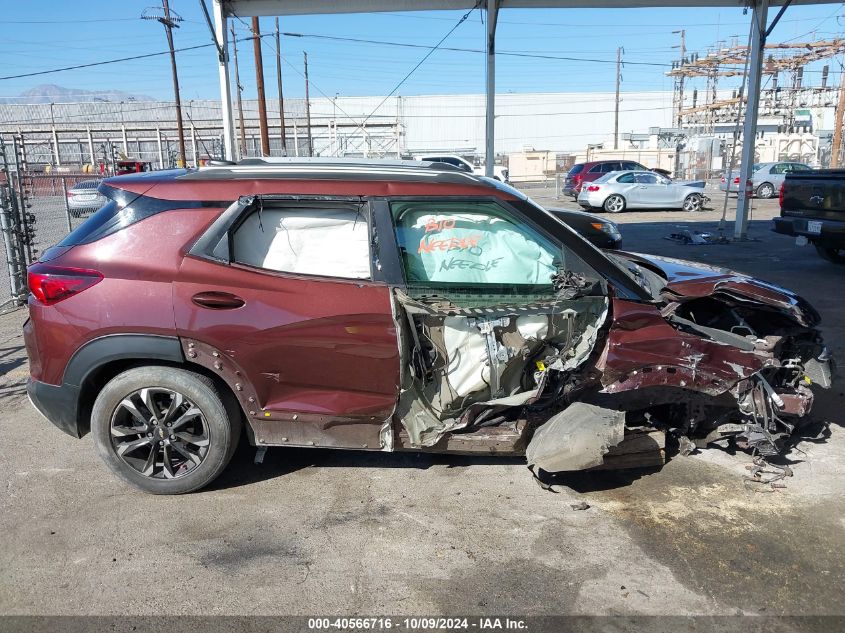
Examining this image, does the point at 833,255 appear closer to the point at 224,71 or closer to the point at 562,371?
the point at 562,371

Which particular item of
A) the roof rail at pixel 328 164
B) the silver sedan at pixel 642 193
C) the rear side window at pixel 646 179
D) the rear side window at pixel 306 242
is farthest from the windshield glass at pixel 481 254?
the rear side window at pixel 646 179

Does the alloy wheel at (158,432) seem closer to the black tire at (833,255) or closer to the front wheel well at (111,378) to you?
the front wheel well at (111,378)

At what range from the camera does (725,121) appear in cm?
6081

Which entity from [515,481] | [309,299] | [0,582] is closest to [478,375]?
[515,481]

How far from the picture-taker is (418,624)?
269 cm

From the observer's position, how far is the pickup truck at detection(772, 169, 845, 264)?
30.2 feet

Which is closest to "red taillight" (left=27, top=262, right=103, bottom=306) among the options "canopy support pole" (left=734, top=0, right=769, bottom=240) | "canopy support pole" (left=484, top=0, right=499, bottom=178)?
"canopy support pole" (left=484, top=0, right=499, bottom=178)

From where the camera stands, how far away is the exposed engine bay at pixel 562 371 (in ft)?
11.5

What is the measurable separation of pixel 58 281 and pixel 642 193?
2163 centimetres

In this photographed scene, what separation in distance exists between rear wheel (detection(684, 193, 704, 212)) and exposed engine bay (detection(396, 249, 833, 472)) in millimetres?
20563

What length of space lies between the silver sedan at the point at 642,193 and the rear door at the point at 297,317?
2030cm

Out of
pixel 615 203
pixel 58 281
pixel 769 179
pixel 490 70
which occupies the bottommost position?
pixel 615 203

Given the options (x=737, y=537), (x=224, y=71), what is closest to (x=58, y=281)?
(x=737, y=537)

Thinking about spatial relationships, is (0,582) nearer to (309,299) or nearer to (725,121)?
(309,299)
